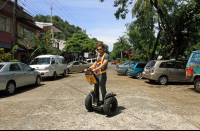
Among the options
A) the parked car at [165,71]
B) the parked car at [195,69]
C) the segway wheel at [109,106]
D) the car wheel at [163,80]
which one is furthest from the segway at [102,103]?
the car wheel at [163,80]

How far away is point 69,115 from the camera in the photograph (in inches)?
184

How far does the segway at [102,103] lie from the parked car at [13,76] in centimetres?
443

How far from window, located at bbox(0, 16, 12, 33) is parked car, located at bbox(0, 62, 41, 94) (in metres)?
11.3

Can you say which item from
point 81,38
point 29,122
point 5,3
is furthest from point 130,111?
point 81,38

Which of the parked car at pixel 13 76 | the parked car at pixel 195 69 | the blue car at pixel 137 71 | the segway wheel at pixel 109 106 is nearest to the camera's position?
the segway wheel at pixel 109 106

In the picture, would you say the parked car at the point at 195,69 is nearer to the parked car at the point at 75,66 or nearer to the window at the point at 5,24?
the parked car at the point at 75,66

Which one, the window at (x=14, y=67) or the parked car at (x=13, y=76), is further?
the window at (x=14, y=67)

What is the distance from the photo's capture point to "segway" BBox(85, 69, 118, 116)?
4.46 m

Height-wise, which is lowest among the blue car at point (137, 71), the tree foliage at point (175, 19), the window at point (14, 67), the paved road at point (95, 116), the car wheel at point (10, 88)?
the paved road at point (95, 116)

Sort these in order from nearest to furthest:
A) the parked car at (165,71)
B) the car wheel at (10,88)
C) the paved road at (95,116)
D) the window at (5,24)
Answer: the paved road at (95,116) < the car wheel at (10,88) < the parked car at (165,71) < the window at (5,24)

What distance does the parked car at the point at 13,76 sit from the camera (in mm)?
7257

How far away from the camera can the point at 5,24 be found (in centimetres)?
1844

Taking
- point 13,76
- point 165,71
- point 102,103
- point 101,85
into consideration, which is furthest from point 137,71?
point 101,85

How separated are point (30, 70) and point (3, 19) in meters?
11.8
